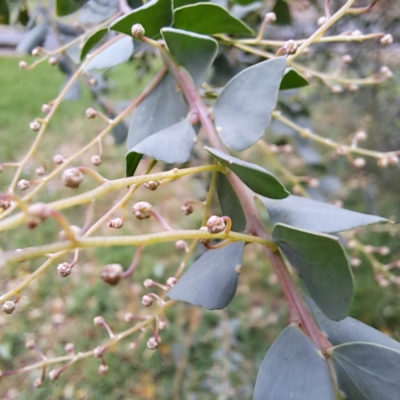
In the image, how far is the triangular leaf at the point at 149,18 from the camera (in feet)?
1.09

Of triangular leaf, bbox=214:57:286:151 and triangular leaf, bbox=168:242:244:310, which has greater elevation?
triangular leaf, bbox=214:57:286:151

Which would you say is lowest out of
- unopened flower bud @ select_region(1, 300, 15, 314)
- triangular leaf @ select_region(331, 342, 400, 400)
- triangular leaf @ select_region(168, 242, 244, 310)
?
triangular leaf @ select_region(331, 342, 400, 400)

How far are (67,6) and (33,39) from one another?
12 cm

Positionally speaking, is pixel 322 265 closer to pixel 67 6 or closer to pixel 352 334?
pixel 352 334

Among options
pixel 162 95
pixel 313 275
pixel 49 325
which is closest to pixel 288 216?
pixel 313 275

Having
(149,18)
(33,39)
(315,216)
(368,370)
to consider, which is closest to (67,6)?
(33,39)

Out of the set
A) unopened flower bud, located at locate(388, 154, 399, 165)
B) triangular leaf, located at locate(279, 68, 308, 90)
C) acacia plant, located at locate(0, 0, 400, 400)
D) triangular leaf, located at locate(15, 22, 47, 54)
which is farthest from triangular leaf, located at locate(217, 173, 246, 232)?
triangular leaf, located at locate(15, 22, 47, 54)

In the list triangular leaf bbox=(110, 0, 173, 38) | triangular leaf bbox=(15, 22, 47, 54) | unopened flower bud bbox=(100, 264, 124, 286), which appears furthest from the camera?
triangular leaf bbox=(15, 22, 47, 54)

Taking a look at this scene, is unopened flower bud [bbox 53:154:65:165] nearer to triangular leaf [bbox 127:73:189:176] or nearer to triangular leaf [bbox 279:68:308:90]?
triangular leaf [bbox 127:73:189:176]

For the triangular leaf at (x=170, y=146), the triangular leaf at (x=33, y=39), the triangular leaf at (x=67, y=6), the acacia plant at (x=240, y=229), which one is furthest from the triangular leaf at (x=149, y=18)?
the triangular leaf at (x=33, y=39)

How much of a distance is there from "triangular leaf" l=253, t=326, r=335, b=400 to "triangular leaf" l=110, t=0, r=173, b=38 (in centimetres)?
28

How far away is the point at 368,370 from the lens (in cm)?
28

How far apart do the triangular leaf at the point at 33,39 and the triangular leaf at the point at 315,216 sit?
0.46 meters

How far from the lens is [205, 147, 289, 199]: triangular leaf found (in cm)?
26
